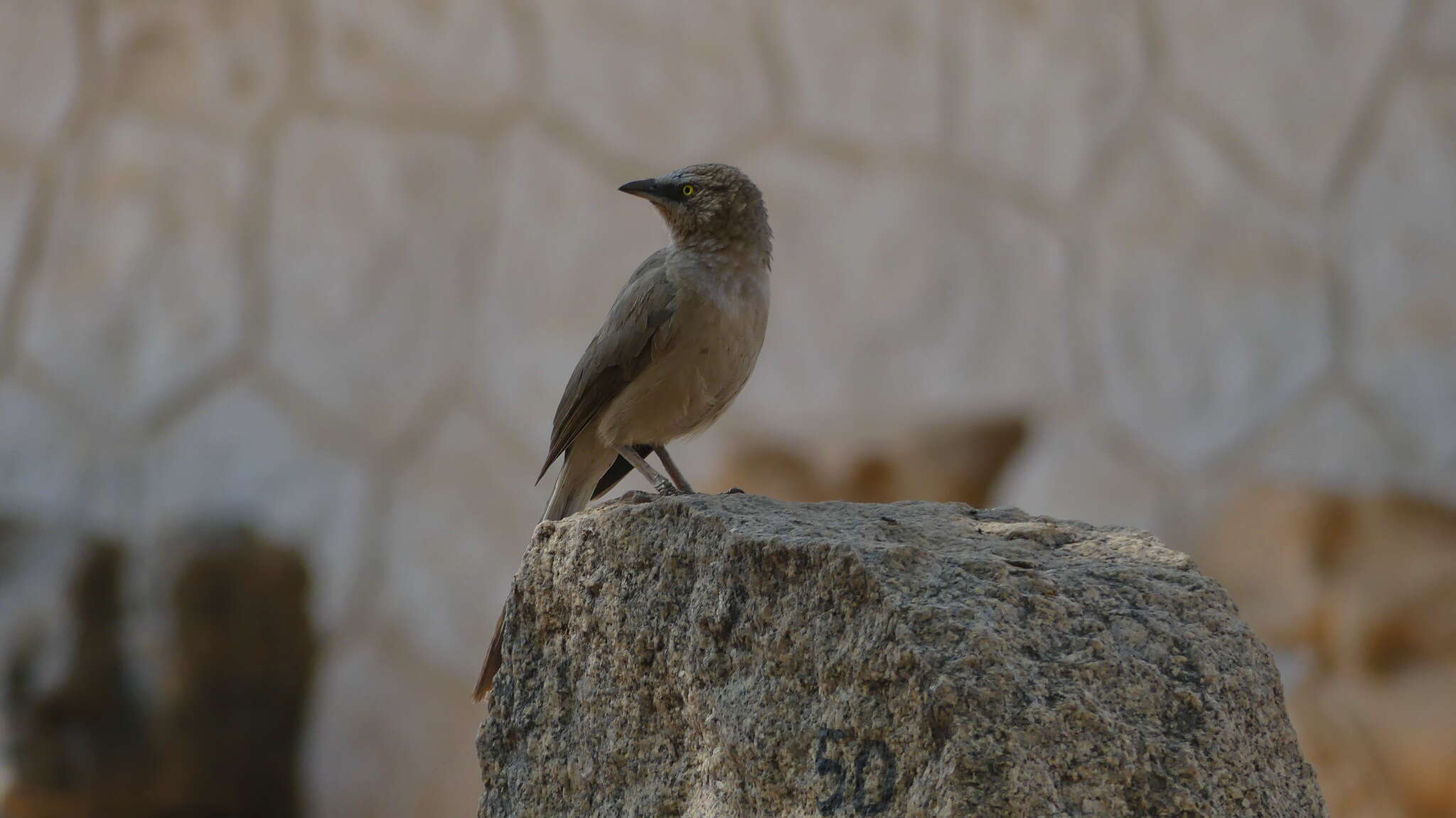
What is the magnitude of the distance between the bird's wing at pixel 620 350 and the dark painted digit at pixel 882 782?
3.79ft

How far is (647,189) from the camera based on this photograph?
108 inches

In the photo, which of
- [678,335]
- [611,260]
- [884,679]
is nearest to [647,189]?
[678,335]

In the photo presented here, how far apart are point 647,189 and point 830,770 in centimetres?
141

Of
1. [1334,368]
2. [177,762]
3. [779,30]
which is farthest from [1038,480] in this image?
[177,762]

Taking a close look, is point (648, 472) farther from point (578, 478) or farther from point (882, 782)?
point (882, 782)

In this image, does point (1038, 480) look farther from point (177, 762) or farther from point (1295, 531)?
point (177, 762)

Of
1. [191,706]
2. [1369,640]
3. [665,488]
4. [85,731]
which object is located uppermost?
[1369,640]

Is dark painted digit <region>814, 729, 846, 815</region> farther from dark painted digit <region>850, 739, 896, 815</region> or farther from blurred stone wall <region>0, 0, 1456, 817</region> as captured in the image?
blurred stone wall <region>0, 0, 1456, 817</region>

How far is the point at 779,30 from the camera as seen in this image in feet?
17.5

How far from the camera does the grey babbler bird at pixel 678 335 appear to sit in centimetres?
263

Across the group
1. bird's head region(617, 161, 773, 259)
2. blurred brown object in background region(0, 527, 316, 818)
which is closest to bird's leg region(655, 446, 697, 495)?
bird's head region(617, 161, 773, 259)

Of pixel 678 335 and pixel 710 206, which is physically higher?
pixel 710 206

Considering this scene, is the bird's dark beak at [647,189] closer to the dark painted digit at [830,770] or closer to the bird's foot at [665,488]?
the bird's foot at [665,488]

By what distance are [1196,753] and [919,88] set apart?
3.91 metres
